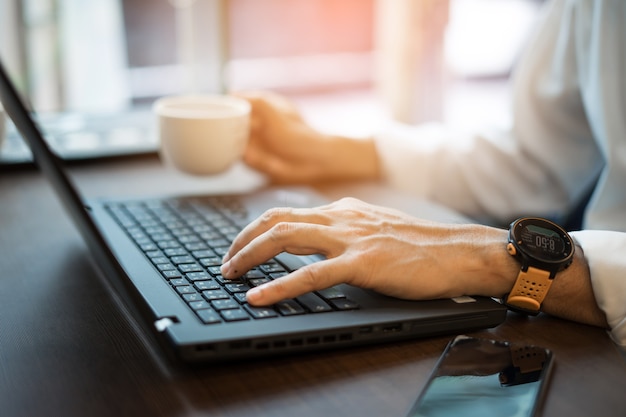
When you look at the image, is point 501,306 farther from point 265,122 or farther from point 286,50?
point 286,50

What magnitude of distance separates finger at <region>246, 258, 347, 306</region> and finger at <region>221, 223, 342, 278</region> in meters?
0.04

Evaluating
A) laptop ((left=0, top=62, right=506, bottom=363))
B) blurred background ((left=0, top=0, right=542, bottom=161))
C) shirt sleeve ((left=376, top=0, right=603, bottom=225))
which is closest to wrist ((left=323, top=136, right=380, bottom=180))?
shirt sleeve ((left=376, top=0, right=603, bottom=225))

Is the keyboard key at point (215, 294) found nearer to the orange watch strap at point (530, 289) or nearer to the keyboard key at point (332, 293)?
the keyboard key at point (332, 293)

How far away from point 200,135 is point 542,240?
498 mm

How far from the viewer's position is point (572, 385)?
553mm

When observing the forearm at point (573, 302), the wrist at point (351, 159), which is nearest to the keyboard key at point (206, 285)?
the forearm at point (573, 302)

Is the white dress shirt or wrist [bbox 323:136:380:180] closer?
the white dress shirt

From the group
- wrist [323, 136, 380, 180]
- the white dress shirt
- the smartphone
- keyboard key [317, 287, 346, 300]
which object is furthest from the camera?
wrist [323, 136, 380, 180]

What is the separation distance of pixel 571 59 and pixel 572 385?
61 cm

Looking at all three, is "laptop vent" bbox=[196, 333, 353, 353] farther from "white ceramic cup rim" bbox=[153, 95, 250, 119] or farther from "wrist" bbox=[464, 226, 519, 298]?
"white ceramic cup rim" bbox=[153, 95, 250, 119]

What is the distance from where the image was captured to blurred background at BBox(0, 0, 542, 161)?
1167mm

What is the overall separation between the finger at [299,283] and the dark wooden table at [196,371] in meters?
0.05

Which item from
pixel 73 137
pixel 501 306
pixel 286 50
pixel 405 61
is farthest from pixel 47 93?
pixel 286 50

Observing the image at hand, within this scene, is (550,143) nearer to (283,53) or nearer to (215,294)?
(215,294)
